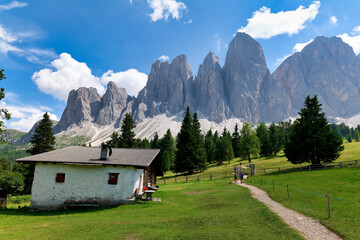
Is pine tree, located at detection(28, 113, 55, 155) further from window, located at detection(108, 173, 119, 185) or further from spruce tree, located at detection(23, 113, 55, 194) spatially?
window, located at detection(108, 173, 119, 185)

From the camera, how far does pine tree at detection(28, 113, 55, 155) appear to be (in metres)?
34.8

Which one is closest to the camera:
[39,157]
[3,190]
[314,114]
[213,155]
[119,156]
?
[39,157]

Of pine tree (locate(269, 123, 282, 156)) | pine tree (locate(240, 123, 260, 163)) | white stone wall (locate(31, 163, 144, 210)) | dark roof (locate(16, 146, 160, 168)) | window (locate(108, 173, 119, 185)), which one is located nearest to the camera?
white stone wall (locate(31, 163, 144, 210))

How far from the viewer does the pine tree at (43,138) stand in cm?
3478

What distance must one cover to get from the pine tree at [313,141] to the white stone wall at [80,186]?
29052 mm

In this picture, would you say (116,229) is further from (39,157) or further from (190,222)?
(39,157)

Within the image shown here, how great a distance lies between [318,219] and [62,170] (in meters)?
20.5

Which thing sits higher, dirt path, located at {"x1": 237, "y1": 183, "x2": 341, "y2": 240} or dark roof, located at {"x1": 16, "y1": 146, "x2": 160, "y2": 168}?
dark roof, located at {"x1": 16, "y1": 146, "x2": 160, "y2": 168}

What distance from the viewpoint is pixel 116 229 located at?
10.2m

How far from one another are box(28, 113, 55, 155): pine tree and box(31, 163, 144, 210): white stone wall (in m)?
19.1

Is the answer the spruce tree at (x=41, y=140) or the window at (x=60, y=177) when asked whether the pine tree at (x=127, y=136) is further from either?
the window at (x=60, y=177)

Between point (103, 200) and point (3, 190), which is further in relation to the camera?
point (3, 190)

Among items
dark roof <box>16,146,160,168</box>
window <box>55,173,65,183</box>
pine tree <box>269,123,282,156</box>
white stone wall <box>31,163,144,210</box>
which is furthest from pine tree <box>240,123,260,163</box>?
window <box>55,173,65,183</box>

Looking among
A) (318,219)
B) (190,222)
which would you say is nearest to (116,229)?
(190,222)
